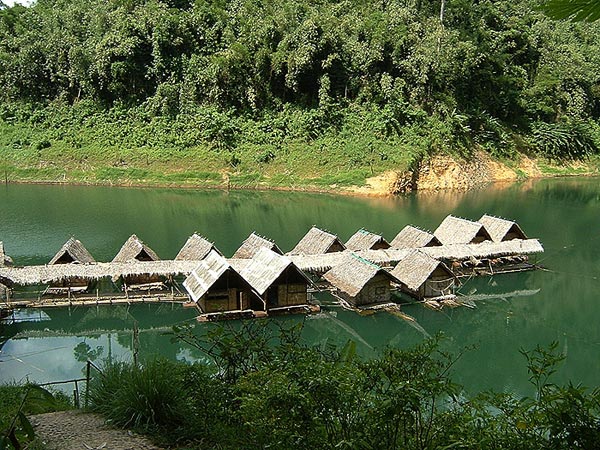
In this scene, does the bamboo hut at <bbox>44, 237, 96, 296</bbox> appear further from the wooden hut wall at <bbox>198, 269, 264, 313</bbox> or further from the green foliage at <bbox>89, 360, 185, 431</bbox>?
the green foliage at <bbox>89, 360, 185, 431</bbox>

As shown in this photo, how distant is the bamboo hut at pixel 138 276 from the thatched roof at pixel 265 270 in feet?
9.07

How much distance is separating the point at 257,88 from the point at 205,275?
24819 mm

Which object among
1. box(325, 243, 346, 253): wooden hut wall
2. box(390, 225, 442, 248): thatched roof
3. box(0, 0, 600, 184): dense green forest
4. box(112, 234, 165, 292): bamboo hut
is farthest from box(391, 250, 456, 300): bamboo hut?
box(0, 0, 600, 184): dense green forest

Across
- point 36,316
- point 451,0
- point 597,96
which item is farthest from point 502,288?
point 597,96

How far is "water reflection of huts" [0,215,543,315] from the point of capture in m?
16.0

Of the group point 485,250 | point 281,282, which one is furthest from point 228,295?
point 485,250

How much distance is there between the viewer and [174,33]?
3978 cm

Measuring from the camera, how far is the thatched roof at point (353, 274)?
1634cm

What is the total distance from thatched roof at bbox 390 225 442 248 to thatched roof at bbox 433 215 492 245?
83 centimetres

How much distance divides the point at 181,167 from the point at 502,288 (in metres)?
22.4

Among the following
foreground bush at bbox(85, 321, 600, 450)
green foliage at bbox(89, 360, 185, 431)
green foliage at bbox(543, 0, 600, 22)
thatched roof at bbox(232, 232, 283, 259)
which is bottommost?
thatched roof at bbox(232, 232, 283, 259)

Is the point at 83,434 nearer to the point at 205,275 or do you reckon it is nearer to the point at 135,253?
the point at 205,275

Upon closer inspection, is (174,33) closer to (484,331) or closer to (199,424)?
(484,331)

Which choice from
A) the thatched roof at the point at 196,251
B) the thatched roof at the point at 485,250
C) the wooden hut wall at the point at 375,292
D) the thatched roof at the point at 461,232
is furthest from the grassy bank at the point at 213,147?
the wooden hut wall at the point at 375,292
